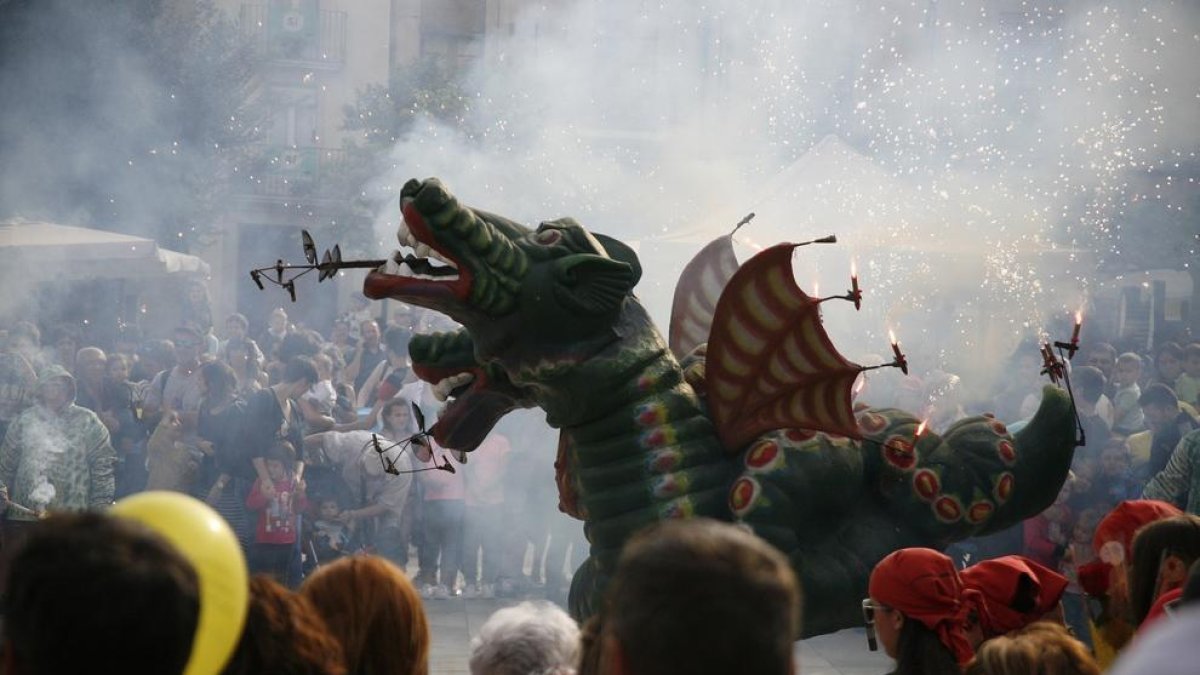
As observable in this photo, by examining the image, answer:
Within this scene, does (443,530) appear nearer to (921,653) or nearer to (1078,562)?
(1078,562)

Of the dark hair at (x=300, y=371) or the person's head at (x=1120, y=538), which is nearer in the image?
the person's head at (x=1120, y=538)

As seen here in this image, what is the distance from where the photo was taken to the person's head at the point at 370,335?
1209 centimetres

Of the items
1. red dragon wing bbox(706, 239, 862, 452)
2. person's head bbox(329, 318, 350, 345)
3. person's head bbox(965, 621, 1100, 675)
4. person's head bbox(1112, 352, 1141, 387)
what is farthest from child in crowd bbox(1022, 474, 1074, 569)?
person's head bbox(329, 318, 350, 345)

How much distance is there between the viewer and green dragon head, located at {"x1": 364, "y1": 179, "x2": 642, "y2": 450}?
3.93 metres

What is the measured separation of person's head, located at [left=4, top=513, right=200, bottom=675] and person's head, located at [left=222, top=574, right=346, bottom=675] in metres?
0.62

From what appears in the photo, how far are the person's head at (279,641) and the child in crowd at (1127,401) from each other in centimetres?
733

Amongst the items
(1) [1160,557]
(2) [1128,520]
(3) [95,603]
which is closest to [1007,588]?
(1) [1160,557]

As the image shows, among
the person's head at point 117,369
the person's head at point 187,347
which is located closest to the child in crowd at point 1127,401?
the person's head at point 187,347

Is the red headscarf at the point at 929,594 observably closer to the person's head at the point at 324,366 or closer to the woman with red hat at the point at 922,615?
the woman with red hat at the point at 922,615

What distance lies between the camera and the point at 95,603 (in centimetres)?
156

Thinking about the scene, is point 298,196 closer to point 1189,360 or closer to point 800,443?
point 1189,360

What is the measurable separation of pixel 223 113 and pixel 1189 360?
45.6 ft

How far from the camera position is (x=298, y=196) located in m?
29.7

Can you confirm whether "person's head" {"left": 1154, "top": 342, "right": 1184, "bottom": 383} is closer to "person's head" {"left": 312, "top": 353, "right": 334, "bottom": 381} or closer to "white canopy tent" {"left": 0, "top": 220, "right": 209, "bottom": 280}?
"person's head" {"left": 312, "top": 353, "right": 334, "bottom": 381}
